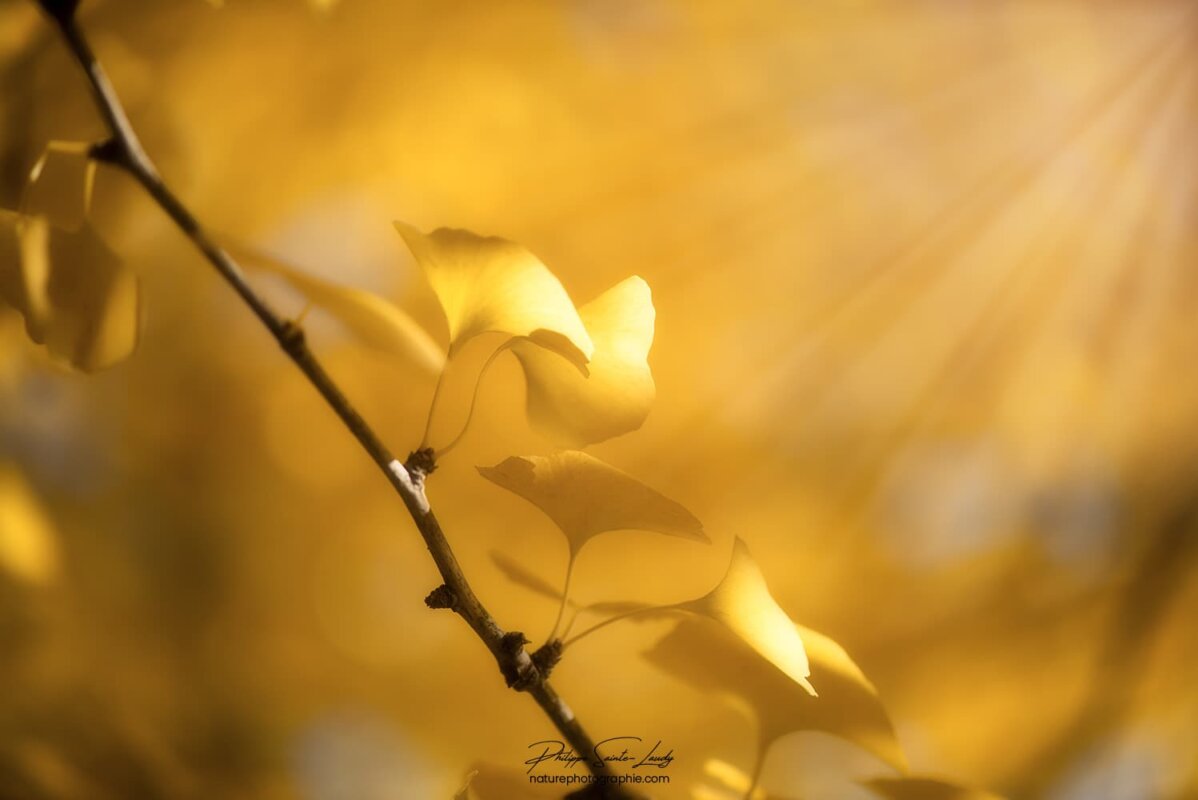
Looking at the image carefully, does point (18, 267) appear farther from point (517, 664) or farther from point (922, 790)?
point (922, 790)

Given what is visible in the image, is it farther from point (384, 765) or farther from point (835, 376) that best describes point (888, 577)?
point (384, 765)

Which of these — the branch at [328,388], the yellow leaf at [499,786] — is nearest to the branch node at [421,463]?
the branch at [328,388]

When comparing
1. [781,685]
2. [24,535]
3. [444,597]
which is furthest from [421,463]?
[24,535]

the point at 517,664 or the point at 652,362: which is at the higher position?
the point at 652,362

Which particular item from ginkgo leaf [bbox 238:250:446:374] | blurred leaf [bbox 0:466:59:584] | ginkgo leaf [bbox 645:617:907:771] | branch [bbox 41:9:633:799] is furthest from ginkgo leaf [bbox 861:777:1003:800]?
blurred leaf [bbox 0:466:59:584]

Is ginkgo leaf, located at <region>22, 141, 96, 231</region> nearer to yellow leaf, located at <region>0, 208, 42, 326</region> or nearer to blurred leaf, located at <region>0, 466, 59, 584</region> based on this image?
yellow leaf, located at <region>0, 208, 42, 326</region>

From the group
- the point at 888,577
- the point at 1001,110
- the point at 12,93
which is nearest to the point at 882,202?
the point at 1001,110

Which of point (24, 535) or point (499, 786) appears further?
point (24, 535)
